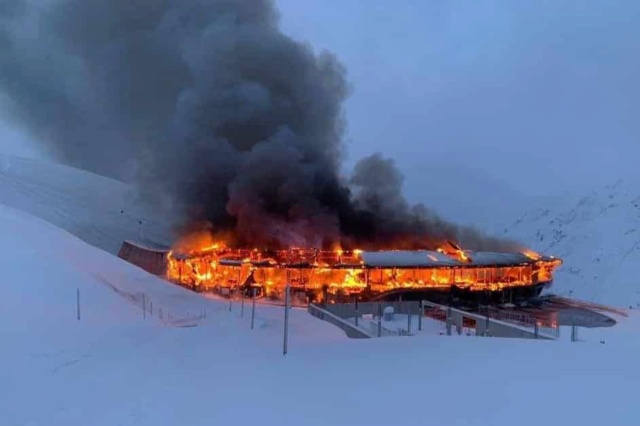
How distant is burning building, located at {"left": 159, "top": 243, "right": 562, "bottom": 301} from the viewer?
3053cm

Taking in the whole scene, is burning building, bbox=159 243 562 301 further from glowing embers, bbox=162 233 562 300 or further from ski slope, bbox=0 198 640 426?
ski slope, bbox=0 198 640 426

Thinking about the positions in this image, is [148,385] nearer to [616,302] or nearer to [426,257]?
[426,257]

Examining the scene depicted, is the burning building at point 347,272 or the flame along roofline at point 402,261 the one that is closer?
the burning building at point 347,272

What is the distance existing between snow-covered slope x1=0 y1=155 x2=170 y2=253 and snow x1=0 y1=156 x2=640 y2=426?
38.5m

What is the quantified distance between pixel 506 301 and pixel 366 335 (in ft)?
51.9

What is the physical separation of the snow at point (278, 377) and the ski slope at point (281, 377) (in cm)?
2

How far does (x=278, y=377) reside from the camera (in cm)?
960

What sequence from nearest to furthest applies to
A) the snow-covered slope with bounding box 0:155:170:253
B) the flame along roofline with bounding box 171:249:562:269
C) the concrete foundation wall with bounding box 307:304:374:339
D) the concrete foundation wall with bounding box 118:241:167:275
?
the concrete foundation wall with bounding box 307:304:374:339, the flame along roofline with bounding box 171:249:562:269, the concrete foundation wall with bounding box 118:241:167:275, the snow-covered slope with bounding box 0:155:170:253

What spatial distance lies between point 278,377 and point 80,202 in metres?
51.9

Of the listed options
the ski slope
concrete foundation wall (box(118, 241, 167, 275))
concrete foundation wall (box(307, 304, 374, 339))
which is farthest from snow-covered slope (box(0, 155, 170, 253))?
the ski slope

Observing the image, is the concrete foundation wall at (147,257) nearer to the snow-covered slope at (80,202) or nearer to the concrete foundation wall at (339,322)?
the snow-covered slope at (80,202)

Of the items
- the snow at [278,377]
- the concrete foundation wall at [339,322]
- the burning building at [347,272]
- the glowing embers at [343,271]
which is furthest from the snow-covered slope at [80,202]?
the snow at [278,377]

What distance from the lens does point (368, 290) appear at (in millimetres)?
30594

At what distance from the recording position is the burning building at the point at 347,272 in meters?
30.5
